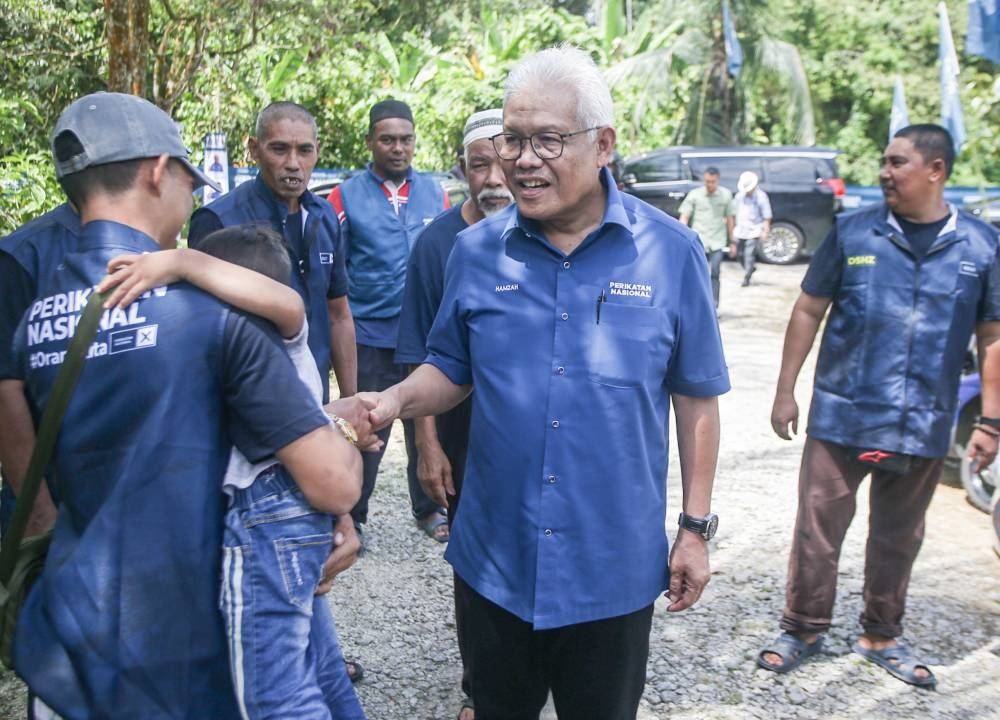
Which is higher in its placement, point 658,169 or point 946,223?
point 946,223

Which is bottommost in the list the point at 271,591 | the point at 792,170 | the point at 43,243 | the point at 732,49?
the point at 271,591

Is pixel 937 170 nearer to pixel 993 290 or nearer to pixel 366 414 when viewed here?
pixel 993 290

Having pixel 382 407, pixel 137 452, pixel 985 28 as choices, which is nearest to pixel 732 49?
pixel 985 28

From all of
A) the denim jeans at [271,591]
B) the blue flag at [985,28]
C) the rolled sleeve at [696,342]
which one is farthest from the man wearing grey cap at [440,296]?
the blue flag at [985,28]

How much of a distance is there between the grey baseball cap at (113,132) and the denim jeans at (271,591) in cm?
71

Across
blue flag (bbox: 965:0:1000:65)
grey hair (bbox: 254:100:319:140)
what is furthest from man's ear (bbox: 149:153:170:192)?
blue flag (bbox: 965:0:1000:65)

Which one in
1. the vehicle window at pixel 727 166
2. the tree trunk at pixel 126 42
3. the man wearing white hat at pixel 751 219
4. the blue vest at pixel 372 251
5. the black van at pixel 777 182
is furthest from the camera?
the vehicle window at pixel 727 166

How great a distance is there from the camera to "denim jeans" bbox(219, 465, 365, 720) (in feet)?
6.68

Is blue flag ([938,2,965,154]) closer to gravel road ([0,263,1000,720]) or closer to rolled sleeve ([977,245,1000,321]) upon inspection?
gravel road ([0,263,1000,720])

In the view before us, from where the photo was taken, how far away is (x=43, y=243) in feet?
9.89

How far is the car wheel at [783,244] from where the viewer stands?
20.1m

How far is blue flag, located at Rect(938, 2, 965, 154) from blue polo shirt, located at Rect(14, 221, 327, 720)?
9.99m

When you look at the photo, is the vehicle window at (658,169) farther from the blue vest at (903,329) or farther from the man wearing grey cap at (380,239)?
the blue vest at (903,329)

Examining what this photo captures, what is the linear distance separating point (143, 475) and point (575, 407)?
1.06 m
